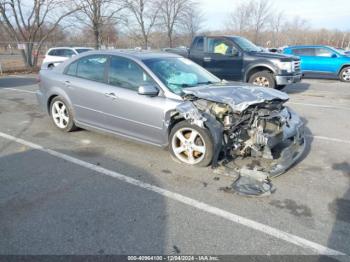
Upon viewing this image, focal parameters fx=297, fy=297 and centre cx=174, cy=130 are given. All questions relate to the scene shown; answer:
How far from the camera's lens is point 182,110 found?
4.06 meters

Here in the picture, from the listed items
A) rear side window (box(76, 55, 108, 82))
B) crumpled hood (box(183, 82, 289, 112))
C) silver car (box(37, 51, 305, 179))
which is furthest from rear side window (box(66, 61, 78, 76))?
crumpled hood (box(183, 82, 289, 112))

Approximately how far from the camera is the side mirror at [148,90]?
4.22 m

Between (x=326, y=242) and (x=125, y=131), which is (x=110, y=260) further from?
(x=125, y=131)

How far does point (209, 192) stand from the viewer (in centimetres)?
A: 357

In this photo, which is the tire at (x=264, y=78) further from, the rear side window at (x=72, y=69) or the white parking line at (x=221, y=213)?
the white parking line at (x=221, y=213)

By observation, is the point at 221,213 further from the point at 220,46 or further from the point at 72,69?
the point at 220,46

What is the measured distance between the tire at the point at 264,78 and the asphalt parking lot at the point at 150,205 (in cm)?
507

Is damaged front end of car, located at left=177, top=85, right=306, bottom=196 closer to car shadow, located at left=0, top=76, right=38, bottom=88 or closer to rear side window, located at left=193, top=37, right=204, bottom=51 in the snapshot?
rear side window, located at left=193, top=37, right=204, bottom=51

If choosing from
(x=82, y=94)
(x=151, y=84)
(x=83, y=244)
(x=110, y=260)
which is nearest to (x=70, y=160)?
(x=82, y=94)

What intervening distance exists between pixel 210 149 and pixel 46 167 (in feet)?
7.63

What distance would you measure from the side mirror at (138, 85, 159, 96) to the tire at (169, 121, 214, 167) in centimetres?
58

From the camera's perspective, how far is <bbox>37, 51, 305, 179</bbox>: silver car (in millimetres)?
4031

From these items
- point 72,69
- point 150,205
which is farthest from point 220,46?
point 150,205

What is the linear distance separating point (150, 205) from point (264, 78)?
26.4 ft
